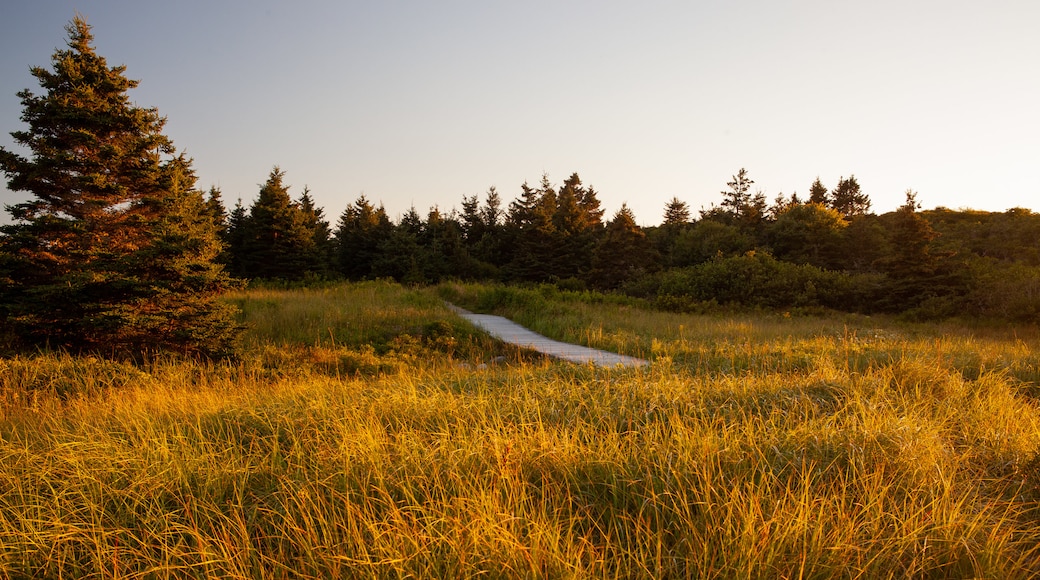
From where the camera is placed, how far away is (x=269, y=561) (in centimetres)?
204

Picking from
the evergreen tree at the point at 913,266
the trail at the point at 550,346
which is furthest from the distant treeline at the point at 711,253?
the trail at the point at 550,346

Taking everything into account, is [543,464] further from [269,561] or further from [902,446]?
[902,446]

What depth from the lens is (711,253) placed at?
28.2 m

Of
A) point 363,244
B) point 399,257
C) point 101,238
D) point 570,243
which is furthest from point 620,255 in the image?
point 101,238

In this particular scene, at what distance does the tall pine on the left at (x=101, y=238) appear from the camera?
8242mm

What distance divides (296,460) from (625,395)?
103 inches

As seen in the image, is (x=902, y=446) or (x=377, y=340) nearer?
(x=902, y=446)

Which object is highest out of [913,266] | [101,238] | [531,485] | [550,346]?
[101,238]

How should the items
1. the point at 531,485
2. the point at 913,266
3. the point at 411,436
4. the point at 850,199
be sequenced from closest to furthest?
the point at 531,485 → the point at 411,436 → the point at 913,266 → the point at 850,199

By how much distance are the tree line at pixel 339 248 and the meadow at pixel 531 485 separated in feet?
13.6

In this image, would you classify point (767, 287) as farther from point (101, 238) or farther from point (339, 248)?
point (339, 248)

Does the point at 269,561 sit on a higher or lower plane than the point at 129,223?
lower

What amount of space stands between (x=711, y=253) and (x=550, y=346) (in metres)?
21.3

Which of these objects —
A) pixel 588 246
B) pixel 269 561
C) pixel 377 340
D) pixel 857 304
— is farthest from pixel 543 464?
pixel 588 246
